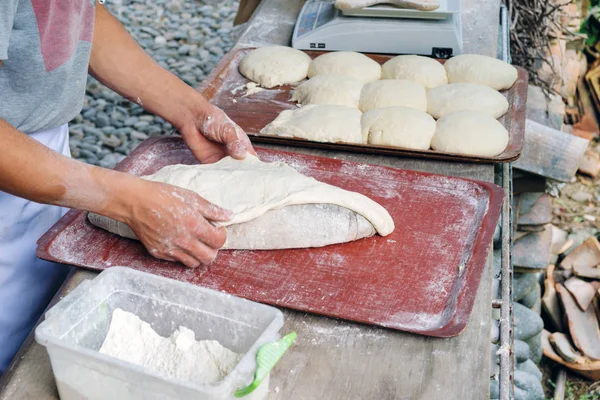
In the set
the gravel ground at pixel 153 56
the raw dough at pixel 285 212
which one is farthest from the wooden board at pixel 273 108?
the gravel ground at pixel 153 56

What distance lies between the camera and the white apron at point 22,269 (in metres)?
1.99

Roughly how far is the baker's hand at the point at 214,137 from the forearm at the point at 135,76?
3cm

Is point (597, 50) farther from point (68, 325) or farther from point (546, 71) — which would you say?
point (68, 325)

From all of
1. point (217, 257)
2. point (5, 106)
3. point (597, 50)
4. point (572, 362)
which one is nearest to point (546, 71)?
point (597, 50)

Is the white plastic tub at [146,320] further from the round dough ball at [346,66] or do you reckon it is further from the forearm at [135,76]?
the round dough ball at [346,66]

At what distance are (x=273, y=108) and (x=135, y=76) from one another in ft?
2.13

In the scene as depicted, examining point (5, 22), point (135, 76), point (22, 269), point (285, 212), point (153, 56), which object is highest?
point (5, 22)

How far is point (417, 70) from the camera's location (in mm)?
2838

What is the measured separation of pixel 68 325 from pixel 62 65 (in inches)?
32.3

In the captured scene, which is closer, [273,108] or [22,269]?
[22,269]

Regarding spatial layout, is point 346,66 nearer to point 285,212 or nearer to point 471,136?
point 471,136

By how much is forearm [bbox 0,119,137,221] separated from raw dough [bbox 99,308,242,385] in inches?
13.1

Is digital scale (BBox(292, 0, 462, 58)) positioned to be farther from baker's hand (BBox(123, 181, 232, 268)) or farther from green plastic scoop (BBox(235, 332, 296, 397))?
green plastic scoop (BBox(235, 332, 296, 397))

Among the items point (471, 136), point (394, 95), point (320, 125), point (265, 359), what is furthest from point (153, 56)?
point (265, 359)
